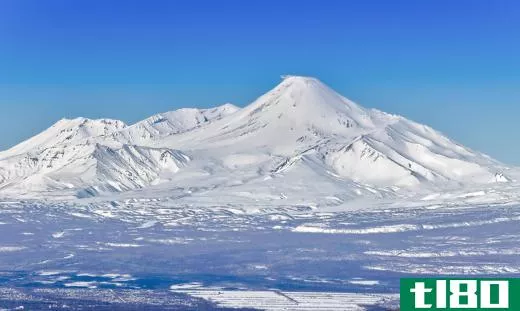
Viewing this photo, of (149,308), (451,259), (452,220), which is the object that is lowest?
Result: (149,308)

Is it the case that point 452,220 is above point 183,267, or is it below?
above

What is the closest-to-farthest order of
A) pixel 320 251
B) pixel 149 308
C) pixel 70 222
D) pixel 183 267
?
pixel 149 308 < pixel 183 267 < pixel 320 251 < pixel 70 222

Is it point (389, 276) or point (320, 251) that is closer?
point (389, 276)

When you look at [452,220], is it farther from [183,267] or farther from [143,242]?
[183,267]

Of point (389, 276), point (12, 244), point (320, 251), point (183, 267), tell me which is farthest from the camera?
point (12, 244)

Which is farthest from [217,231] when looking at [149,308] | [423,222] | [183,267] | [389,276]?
[149,308]

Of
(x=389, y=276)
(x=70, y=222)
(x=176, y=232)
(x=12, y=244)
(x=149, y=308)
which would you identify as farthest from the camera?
(x=70, y=222)

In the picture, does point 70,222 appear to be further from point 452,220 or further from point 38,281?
point 38,281

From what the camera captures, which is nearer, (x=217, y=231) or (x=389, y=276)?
(x=389, y=276)

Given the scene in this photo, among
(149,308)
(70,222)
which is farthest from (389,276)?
(70,222)
